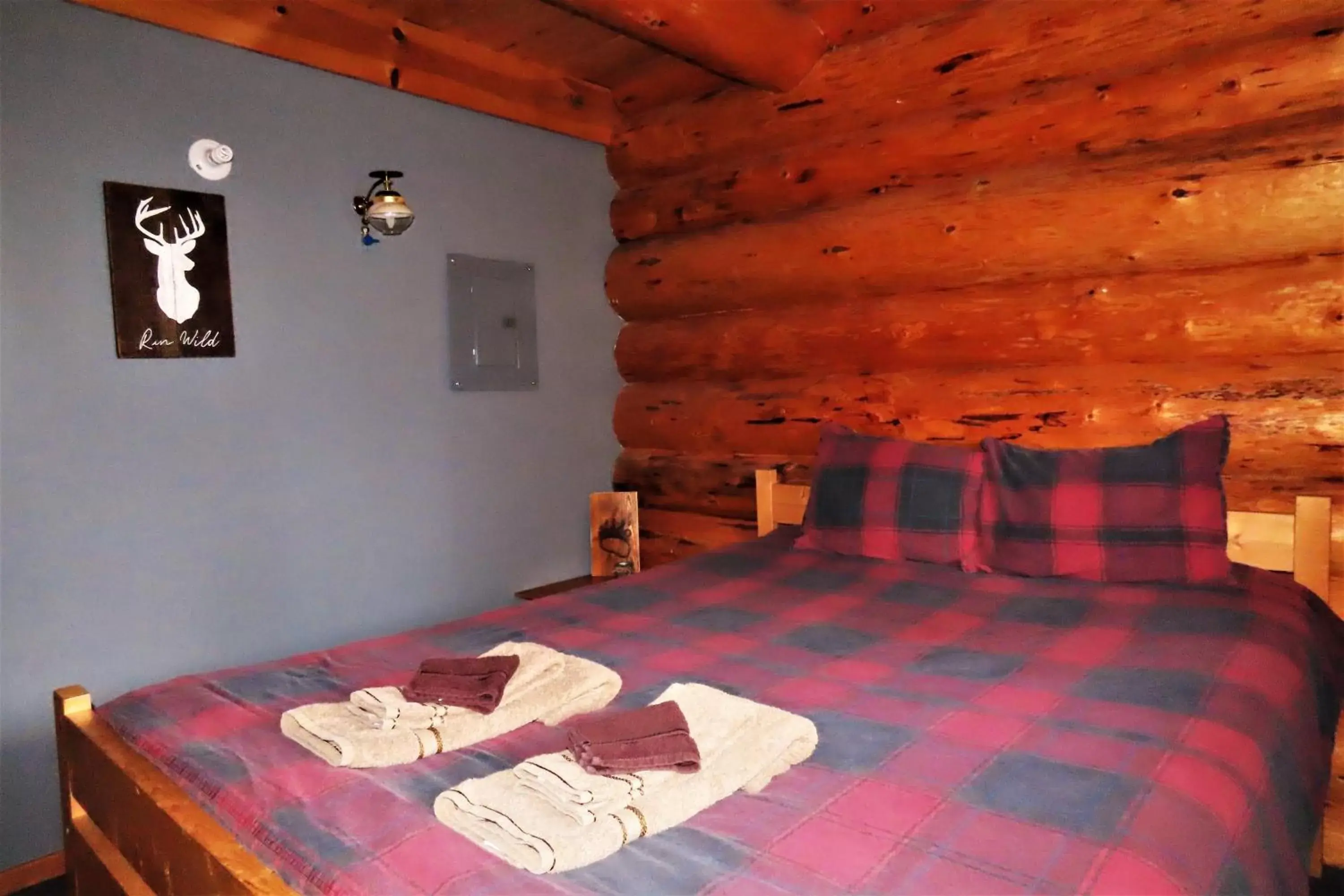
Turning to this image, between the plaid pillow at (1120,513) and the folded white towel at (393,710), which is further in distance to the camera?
the plaid pillow at (1120,513)

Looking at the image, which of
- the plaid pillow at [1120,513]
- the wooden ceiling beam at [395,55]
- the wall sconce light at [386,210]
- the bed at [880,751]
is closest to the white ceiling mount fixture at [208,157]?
the wooden ceiling beam at [395,55]

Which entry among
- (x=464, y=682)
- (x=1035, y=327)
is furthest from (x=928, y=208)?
(x=464, y=682)

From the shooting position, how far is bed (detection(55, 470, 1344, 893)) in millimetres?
1058

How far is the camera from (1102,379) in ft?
8.27

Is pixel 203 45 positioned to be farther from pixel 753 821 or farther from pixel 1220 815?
pixel 1220 815

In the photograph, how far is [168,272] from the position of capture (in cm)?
243

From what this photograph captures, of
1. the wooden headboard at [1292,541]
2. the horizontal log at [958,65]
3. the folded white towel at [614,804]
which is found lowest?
the folded white towel at [614,804]

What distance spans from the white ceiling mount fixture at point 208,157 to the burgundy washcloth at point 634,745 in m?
2.09

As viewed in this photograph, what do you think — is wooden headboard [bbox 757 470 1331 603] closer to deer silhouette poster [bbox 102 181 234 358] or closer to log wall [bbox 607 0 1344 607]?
log wall [bbox 607 0 1344 607]

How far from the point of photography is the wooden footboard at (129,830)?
1.15 m

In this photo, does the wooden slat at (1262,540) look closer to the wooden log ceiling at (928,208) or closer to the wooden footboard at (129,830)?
the wooden log ceiling at (928,208)

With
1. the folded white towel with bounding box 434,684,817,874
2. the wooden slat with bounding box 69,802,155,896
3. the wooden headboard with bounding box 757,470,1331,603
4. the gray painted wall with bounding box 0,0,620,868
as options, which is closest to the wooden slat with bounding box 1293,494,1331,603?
the wooden headboard with bounding box 757,470,1331,603

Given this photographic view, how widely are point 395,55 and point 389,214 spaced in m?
0.66

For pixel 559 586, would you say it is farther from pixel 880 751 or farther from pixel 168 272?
pixel 880 751
